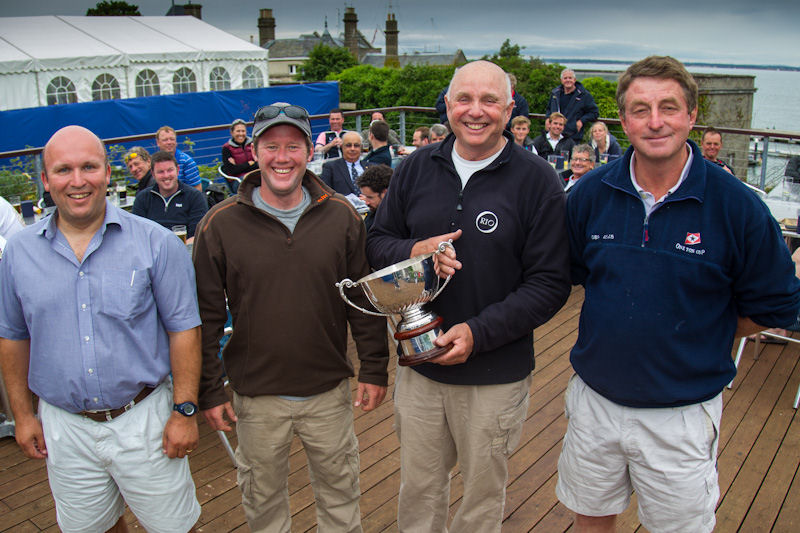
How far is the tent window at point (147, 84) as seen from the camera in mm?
19734

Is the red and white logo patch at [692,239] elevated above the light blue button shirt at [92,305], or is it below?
above

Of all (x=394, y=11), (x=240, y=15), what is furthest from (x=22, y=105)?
(x=394, y=11)

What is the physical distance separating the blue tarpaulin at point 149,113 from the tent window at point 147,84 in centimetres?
398

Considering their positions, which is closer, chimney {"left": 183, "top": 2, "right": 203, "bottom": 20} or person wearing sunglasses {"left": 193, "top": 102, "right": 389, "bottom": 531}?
person wearing sunglasses {"left": 193, "top": 102, "right": 389, "bottom": 531}

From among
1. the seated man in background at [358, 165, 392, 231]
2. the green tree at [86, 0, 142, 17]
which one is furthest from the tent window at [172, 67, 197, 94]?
the green tree at [86, 0, 142, 17]

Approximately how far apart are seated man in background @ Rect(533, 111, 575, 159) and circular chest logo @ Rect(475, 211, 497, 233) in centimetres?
564

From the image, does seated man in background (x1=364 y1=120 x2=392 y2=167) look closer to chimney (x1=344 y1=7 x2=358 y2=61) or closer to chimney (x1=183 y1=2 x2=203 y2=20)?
chimney (x1=183 y1=2 x2=203 y2=20)

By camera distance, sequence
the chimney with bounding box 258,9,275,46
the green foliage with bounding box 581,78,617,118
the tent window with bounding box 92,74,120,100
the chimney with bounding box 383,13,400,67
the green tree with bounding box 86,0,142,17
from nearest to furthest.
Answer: the green foliage with bounding box 581,78,617,118 → the tent window with bounding box 92,74,120,100 → the green tree with bounding box 86,0,142,17 → the chimney with bounding box 258,9,275,46 → the chimney with bounding box 383,13,400,67

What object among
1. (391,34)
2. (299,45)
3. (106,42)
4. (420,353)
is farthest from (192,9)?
(420,353)

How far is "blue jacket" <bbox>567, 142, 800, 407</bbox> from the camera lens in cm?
162

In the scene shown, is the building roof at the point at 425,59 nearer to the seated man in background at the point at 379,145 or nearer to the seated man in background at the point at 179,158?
the seated man in background at the point at 379,145

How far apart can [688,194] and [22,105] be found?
63.6ft

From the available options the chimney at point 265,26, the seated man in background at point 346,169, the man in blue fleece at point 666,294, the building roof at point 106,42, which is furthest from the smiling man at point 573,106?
the chimney at point 265,26

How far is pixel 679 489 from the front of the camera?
5.71 feet
